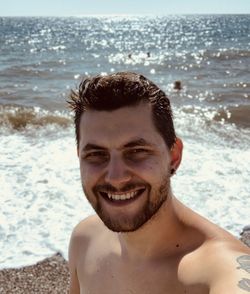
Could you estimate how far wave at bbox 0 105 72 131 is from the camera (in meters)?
13.0

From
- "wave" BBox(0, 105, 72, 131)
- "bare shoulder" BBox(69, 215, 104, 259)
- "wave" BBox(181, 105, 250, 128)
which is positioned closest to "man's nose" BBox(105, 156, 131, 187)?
"bare shoulder" BBox(69, 215, 104, 259)

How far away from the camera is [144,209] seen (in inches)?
84.5

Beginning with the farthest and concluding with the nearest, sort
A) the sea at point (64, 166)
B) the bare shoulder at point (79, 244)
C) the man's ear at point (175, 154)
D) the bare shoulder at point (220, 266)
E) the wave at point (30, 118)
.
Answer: the wave at point (30, 118)
the sea at point (64, 166)
the bare shoulder at point (79, 244)
the man's ear at point (175, 154)
the bare shoulder at point (220, 266)

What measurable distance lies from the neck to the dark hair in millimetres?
311

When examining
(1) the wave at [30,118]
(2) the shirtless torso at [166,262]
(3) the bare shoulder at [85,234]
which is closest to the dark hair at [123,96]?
(2) the shirtless torso at [166,262]

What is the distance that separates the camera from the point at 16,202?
7242mm

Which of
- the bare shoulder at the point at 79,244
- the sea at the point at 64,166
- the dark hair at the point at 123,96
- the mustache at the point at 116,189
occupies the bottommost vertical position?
the sea at the point at 64,166

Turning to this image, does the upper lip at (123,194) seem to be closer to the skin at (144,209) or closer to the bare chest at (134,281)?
the skin at (144,209)

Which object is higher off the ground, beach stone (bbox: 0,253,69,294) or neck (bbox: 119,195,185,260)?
neck (bbox: 119,195,185,260)

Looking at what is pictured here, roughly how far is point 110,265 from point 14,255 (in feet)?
11.6

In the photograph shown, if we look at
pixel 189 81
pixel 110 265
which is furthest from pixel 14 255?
pixel 189 81

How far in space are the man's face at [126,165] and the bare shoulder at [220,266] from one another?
282mm

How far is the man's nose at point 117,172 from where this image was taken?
2.08 meters

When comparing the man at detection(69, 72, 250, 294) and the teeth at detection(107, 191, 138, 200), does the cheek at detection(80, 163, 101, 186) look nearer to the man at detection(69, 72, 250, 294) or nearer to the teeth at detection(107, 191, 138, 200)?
the man at detection(69, 72, 250, 294)
